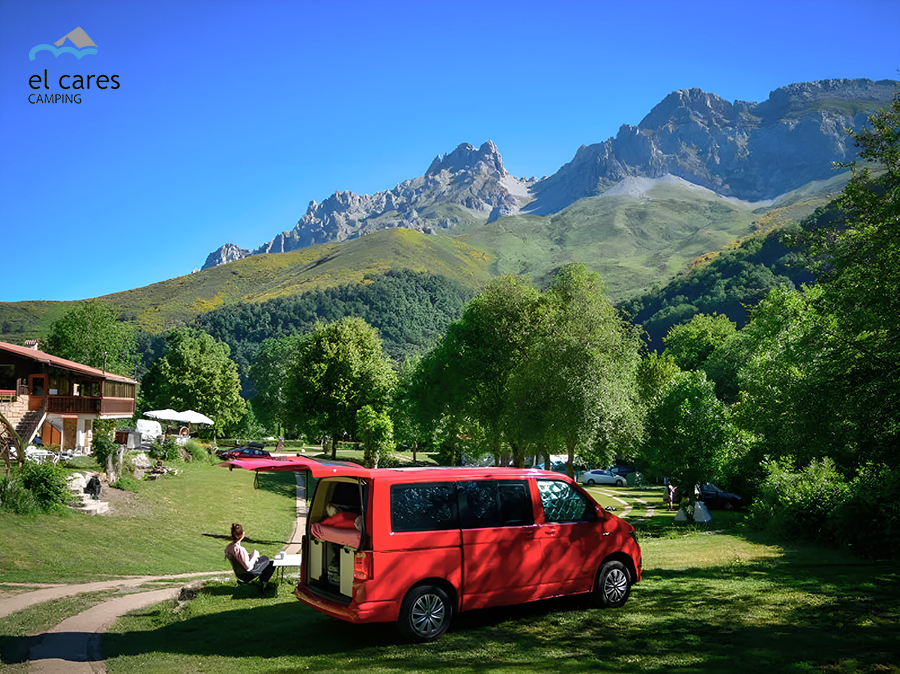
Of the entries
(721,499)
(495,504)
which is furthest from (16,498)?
(721,499)

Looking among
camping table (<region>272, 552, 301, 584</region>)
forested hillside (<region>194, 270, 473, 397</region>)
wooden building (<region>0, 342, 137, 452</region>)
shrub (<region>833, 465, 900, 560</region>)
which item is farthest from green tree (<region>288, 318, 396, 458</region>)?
forested hillside (<region>194, 270, 473, 397</region>)

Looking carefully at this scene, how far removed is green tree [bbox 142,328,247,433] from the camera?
63.8 meters

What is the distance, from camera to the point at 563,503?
29.6ft

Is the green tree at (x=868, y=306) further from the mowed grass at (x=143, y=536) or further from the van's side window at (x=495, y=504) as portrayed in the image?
the mowed grass at (x=143, y=536)

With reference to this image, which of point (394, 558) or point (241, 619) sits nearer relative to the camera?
point (394, 558)

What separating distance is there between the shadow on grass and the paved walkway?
34 cm

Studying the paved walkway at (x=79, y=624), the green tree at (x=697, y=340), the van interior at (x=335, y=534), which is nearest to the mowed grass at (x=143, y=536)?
the paved walkway at (x=79, y=624)

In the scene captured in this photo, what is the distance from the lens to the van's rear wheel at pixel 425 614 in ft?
25.0

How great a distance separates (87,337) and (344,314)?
106 m

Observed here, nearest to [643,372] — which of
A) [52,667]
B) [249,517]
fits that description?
[249,517]

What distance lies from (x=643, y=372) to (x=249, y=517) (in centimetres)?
4612

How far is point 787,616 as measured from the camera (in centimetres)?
823

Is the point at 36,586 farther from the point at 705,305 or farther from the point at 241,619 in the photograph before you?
the point at 705,305

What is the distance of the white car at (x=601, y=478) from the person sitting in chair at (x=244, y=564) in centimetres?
3968
